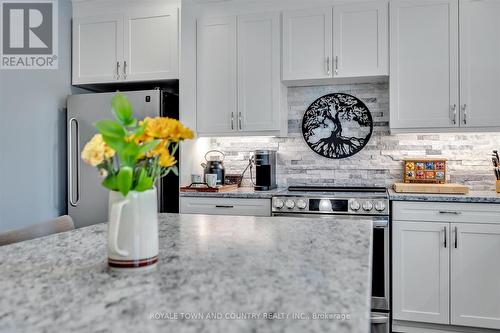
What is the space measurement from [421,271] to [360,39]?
1.79 m

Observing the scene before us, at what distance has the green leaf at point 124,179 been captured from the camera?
99 cm

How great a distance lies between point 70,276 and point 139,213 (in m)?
0.23

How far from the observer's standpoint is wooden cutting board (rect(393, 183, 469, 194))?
286 centimetres

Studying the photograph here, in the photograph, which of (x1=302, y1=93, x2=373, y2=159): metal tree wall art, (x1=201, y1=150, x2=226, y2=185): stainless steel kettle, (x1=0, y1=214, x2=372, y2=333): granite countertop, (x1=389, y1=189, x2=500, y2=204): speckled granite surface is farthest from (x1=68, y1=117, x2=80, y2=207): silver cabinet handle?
(x1=389, y1=189, x2=500, y2=204): speckled granite surface

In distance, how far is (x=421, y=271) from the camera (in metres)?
2.80

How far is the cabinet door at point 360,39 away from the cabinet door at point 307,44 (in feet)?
0.21

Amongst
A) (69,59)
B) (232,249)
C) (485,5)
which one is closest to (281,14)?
(485,5)

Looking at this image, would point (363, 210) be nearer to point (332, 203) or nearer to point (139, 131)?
point (332, 203)

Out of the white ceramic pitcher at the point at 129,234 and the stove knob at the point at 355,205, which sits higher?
the white ceramic pitcher at the point at 129,234

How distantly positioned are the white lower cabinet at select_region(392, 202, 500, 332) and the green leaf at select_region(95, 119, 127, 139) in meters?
2.30

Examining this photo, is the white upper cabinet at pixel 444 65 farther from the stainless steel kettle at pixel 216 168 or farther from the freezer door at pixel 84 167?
the freezer door at pixel 84 167

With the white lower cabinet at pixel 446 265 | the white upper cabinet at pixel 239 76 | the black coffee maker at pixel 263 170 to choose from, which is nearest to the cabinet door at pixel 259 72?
the white upper cabinet at pixel 239 76

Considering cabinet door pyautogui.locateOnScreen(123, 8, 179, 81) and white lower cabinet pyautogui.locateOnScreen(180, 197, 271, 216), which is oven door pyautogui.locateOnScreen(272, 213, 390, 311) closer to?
white lower cabinet pyautogui.locateOnScreen(180, 197, 271, 216)

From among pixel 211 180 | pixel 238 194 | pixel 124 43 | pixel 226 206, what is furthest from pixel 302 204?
pixel 124 43
